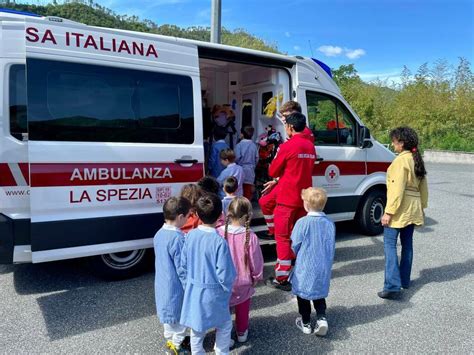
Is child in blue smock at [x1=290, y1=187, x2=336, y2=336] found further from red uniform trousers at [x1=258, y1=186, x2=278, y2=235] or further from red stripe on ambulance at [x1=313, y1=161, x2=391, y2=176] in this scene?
red stripe on ambulance at [x1=313, y1=161, x2=391, y2=176]

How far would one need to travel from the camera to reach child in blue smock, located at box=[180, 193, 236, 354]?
2465 millimetres

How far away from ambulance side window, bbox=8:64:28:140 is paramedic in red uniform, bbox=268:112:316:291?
2.40 metres

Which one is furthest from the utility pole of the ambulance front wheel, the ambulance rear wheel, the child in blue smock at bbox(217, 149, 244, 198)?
the ambulance front wheel

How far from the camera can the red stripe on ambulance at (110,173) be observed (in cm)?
331

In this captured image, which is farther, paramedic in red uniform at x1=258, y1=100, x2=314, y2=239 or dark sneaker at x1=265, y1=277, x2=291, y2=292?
paramedic in red uniform at x1=258, y1=100, x2=314, y2=239

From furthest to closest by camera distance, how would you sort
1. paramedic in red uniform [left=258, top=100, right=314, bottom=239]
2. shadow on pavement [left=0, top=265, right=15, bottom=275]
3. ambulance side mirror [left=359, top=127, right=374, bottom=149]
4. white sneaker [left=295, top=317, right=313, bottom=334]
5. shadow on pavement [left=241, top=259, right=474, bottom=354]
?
1. ambulance side mirror [left=359, top=127, right=374, bottom=149]
2. shadow on pavement [left=0, top=265, right=15, bottom=275]
3. paramedic in red uniform [left=258, top=100, right=314, bottom=239]
4. white sneaker [left=295, top=317, right=313, bottom=334]
5. shadow on pavement [left=241, top=259, right=474, bottom=354]

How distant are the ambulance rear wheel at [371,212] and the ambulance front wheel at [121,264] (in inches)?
131

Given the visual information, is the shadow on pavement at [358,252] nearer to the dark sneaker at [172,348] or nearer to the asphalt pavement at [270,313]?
the asphalt pavement at [270,313]

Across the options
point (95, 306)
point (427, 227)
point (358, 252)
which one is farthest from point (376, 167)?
point (95, 306)

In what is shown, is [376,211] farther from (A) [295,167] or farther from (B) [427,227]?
(A) [295,167]

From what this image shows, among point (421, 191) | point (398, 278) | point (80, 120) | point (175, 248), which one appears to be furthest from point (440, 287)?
point (80, 120)

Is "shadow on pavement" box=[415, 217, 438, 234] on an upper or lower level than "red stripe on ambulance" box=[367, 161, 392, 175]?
lower

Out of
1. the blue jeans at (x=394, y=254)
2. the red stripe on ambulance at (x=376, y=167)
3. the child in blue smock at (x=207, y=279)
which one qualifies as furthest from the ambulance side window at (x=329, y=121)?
the child in blue smock at (x=207, y=279)

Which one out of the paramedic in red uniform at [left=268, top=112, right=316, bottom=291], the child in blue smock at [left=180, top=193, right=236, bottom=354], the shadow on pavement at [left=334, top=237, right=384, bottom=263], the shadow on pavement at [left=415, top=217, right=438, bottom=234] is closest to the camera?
the child in blue smock at [left=180, top=193, right=236, bottom=354]
